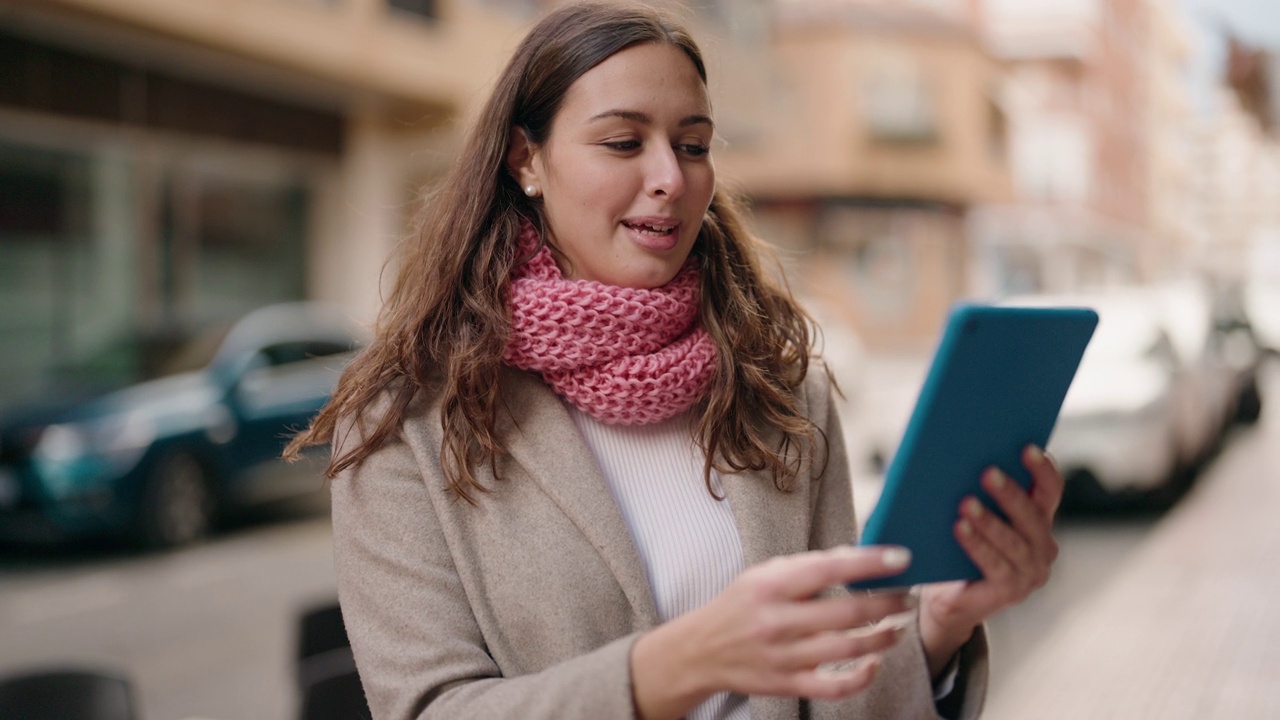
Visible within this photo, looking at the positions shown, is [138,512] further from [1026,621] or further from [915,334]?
[915,334]

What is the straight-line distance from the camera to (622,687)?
1.45 meters

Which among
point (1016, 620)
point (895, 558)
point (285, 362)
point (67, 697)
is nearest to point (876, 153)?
point (285, 362)

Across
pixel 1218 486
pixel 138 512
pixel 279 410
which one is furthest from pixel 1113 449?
pixel 138 512

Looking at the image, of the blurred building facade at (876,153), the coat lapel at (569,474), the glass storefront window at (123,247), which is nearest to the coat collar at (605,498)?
the coat lapel at (569,474)

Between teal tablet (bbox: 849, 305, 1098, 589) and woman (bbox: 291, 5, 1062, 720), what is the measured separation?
82 mm

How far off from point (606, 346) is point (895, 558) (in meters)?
0.65

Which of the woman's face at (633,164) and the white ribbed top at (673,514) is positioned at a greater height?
the woman's face at (633,164)

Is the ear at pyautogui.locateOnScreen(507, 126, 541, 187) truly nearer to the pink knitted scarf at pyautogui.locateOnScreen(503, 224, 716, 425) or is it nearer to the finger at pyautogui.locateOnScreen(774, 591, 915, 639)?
the pink knitted scarf at pyautogui.locateOnScreen(503, 224, 716, 425)

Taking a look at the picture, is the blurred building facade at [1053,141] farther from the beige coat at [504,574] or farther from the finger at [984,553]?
the finger at [984,553]

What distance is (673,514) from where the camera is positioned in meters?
1.87

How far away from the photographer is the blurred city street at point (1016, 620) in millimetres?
5551

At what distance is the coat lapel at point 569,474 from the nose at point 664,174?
34 centimetres

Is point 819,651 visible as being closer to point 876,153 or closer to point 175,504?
point 175,504

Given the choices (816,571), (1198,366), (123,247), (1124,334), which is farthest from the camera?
(123,247)
